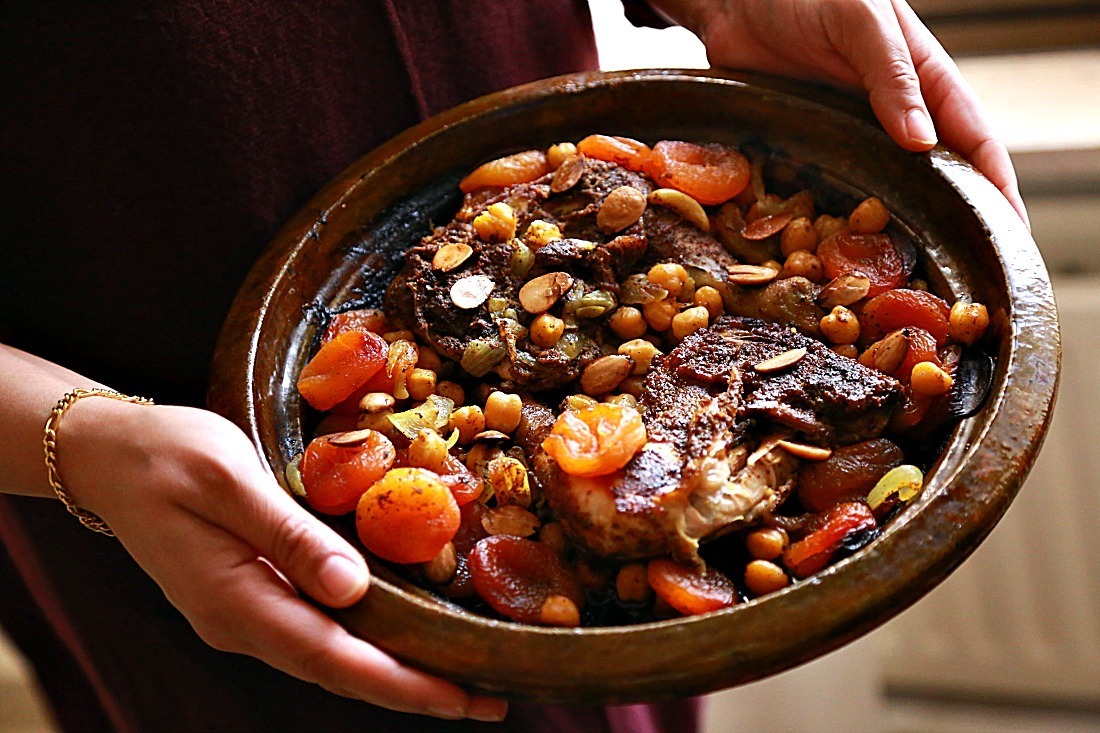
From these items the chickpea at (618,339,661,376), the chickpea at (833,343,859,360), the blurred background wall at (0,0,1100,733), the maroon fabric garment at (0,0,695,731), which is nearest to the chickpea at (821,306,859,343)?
the chickpea at (833,343,859,360)

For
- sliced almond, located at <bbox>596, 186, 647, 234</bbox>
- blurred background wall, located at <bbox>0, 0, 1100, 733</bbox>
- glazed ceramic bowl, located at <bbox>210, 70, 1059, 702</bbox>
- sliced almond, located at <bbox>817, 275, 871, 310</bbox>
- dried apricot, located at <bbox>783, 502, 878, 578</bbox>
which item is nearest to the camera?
glazed ceramic bowl, located at <bbox>210, 70, 1059, 702</bbox>

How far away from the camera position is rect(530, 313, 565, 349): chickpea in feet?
4.00

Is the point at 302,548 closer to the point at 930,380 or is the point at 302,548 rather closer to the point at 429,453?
the point at 429,453

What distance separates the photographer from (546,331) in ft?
3.99

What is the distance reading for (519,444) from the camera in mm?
1170

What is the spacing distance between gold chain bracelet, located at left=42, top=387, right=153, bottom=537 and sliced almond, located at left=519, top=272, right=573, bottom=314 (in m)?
0.48

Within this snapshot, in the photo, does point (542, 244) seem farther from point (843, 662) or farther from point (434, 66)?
point (843, 662)

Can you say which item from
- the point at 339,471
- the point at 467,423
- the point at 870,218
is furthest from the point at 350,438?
the point at 870,218

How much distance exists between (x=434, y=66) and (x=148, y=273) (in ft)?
1.83

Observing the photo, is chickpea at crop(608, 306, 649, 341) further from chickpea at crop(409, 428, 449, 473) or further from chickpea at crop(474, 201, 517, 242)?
chickpea at crop(409, 428, 449, 473)

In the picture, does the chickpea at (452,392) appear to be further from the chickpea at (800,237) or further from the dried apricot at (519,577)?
the chickpea at (800,237)

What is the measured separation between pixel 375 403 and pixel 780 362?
49 centimetres

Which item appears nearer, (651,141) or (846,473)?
(846,473)

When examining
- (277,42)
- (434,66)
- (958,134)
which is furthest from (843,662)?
(277,42)
